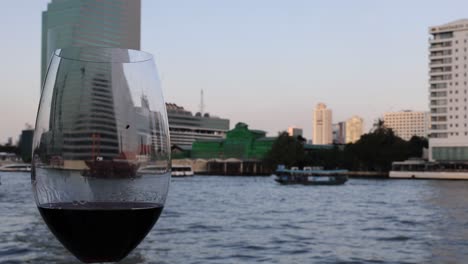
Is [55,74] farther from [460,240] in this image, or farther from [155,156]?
[460,240]

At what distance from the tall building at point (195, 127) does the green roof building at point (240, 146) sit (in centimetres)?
2279

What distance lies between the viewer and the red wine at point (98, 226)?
75.1 inches

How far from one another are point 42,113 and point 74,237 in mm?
435

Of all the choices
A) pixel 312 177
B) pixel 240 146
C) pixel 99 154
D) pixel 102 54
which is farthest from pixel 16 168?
pixel 99 154

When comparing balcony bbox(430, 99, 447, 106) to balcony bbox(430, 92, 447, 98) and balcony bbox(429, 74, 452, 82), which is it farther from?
balcony bbox(429, 74, 452, 82)

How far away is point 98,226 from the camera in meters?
1.91

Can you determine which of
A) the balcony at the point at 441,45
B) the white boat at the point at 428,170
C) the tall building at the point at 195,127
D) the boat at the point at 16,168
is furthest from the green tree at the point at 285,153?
the boat at the point at 16,168

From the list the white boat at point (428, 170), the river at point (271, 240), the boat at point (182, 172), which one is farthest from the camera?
the boat at point (182, 172)

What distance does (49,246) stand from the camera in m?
11.6

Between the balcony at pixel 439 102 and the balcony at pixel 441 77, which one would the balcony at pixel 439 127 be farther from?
the balcony at pixel 441 77

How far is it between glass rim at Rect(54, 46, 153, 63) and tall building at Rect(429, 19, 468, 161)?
4613 inches

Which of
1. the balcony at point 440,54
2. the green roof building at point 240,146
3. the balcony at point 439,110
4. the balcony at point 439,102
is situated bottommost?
the green roof building at point 240,146

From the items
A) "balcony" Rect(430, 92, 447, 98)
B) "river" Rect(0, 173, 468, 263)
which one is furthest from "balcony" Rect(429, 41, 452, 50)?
"river" Rect(0, 173, 468, 263)

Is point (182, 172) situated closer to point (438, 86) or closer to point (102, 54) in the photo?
point (438, 86)
